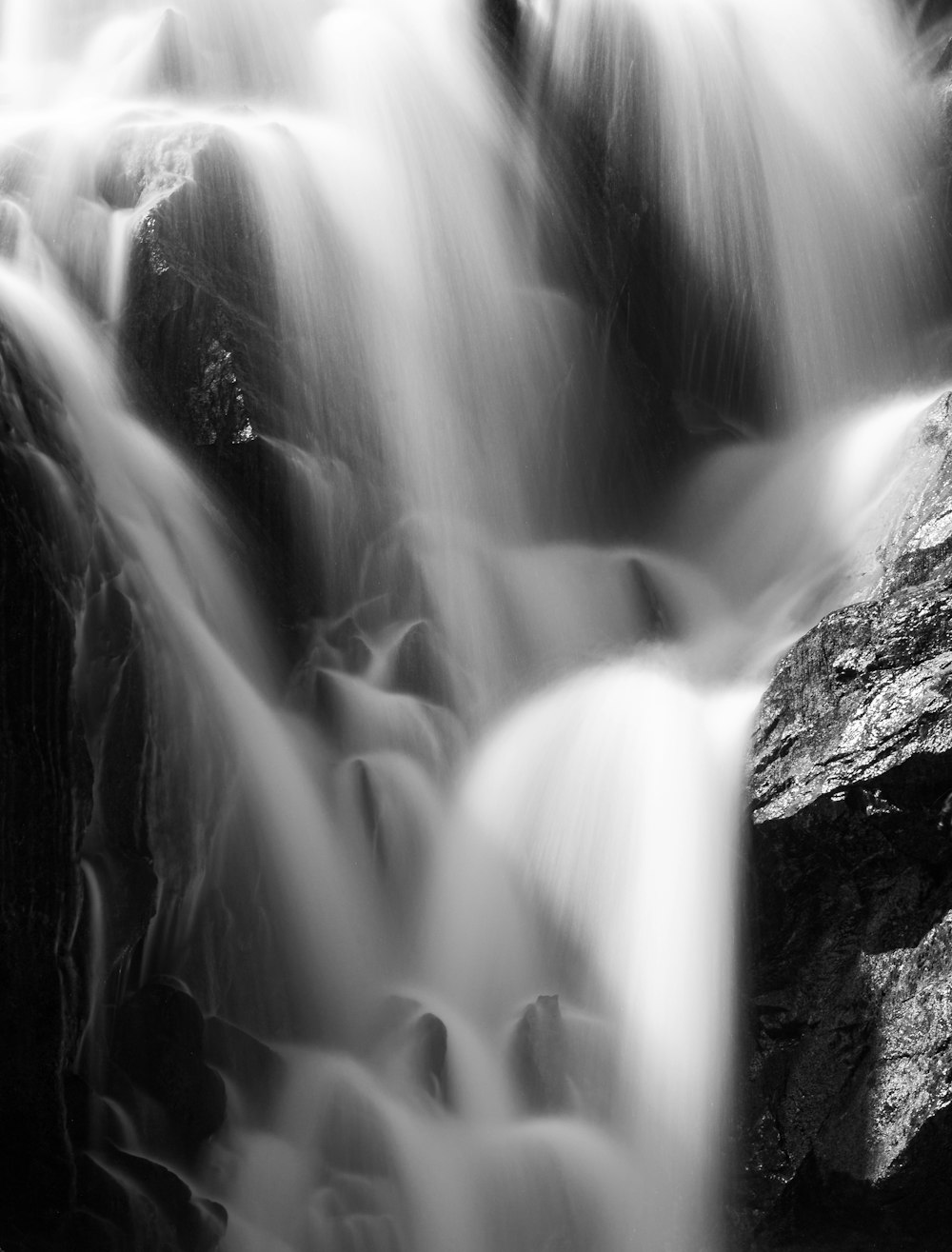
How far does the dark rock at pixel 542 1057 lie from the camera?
6863mm

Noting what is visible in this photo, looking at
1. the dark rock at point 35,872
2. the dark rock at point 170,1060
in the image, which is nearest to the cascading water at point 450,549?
the dark rock at point 170,1060

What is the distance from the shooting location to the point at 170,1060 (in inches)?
258

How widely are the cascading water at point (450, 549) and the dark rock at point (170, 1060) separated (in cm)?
16

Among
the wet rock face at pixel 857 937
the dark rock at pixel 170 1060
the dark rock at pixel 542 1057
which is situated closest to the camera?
the wet rock face at pixel 857 937

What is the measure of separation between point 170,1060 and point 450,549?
416 centimetres

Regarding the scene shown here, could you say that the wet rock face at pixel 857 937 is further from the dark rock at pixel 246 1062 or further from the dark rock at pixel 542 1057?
the dark rock at pixel 246 1062

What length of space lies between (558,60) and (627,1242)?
9488 millimetres

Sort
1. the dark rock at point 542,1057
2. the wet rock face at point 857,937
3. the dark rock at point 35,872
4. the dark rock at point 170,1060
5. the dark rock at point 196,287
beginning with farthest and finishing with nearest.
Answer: the dark rock at point 196,287, the dark rock at point 542,1057, the dark rock at point 170,1060, the wet rock face at point 857,937, the dark rock at point 35,872

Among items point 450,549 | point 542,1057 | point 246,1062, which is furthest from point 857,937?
point 450,549

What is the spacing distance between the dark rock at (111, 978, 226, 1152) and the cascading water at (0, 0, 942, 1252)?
0.54ft

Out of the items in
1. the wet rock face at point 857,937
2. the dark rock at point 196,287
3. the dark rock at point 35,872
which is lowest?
the wet rock face at point 857,937

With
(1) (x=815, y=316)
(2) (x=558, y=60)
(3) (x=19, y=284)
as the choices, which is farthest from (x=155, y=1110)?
(2) (x=558, y=60)

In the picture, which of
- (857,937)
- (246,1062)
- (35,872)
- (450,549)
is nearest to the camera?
(35,872)

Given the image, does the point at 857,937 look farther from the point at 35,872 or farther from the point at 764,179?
the point at 764,179
